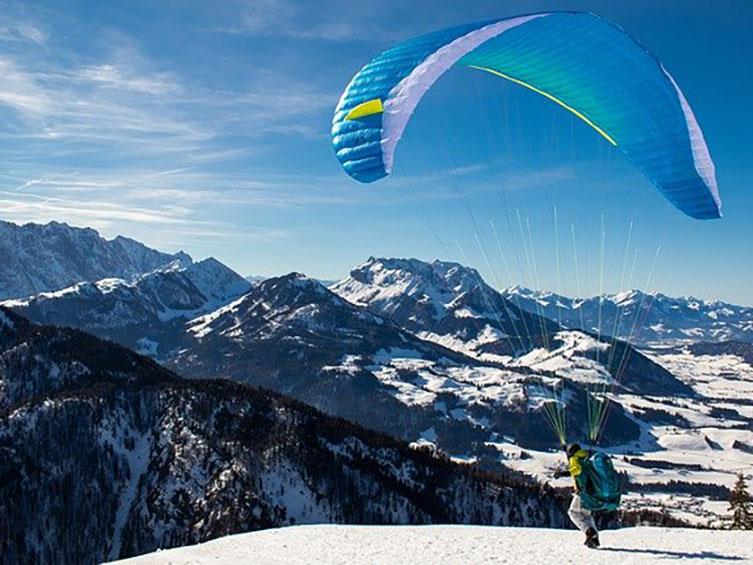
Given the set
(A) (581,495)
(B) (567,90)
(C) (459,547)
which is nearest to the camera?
(A) (581,495)

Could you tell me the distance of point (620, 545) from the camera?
1709 cm

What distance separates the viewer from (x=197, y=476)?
394 feet

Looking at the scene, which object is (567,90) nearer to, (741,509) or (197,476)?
(741,509)

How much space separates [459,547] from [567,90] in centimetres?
1710

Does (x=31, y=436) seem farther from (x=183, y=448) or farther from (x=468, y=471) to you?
(x=468, y=471)

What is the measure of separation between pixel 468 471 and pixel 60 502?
85.2 metres

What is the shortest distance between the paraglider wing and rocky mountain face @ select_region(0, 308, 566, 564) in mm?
101788

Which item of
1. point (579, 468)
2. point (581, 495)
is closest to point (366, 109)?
point (579, 468)

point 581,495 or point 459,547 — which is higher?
point 581,495

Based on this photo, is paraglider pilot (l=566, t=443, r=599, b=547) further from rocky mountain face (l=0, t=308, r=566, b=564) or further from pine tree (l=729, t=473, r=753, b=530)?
rocky mountain face (l=0, t=308, r=566, b=564)

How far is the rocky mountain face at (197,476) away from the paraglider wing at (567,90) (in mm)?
101788

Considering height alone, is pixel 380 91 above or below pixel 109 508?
above

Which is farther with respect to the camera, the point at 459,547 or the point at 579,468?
the point at 459,547

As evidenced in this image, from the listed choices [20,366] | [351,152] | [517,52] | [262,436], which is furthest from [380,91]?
[20,366]
